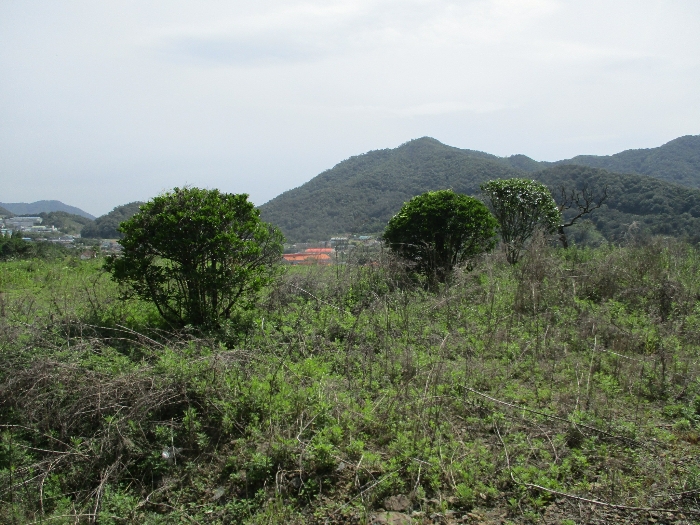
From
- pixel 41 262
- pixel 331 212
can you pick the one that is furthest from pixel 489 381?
pixel 331 212

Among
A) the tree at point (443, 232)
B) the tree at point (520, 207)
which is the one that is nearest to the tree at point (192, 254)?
the tree at point (443, 232)

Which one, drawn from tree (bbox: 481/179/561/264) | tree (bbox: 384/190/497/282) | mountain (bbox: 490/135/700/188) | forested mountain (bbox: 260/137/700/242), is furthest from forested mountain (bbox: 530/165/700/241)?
mountain (bbox: 490/135/700/188)

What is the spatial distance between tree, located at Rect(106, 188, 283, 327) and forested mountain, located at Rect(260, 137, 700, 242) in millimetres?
11490

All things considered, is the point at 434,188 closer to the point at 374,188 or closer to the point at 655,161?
the point at 374,188

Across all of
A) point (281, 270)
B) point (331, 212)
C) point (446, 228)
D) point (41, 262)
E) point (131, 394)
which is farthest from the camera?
point (331, 212)

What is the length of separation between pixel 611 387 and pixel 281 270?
14.7ft

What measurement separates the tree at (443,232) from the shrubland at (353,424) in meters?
2.81

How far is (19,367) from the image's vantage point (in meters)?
4.43

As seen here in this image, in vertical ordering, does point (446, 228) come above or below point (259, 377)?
above

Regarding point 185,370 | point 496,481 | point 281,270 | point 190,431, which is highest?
point 281,270

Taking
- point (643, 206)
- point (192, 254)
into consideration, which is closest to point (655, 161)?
point (643, 206)

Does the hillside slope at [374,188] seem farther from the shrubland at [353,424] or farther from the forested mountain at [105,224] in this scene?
the shrubland at [353,424]

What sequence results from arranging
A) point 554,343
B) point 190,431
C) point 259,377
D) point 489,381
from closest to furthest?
point 190,431 < point 259,377 < point 489,381 < point 554,343

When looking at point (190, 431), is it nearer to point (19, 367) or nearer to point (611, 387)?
point (19, 367)
